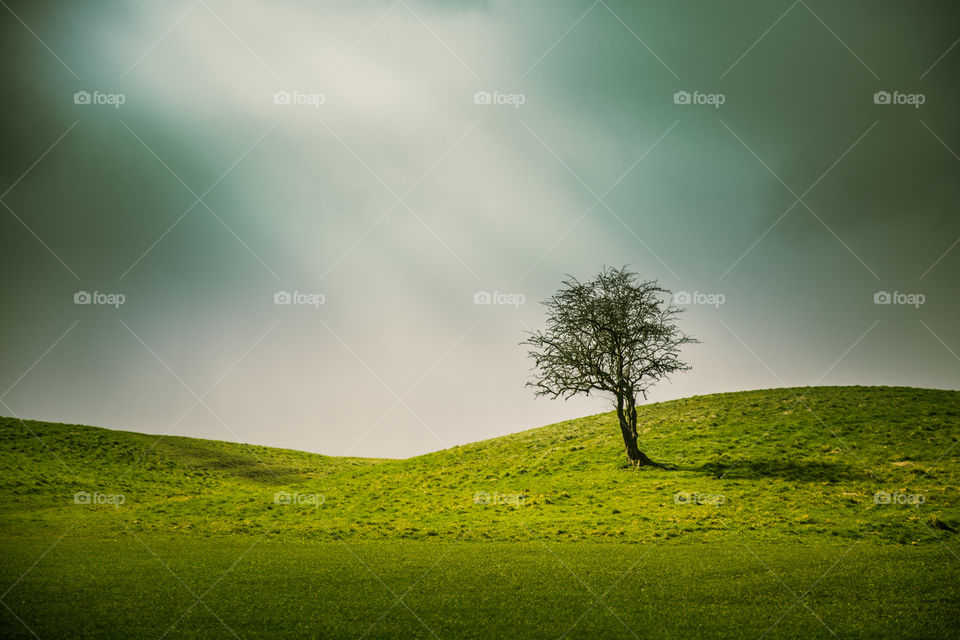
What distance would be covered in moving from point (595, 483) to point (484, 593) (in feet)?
82.6

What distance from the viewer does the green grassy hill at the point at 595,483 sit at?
93.8 ft

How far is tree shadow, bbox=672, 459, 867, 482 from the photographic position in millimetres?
36219

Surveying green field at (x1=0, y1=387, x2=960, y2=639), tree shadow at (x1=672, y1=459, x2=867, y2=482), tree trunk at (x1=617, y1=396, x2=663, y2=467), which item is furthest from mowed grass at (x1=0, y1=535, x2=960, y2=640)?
tree trunk at (x1=617, y1=396, x2=663, y2=467)

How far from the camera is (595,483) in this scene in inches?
1497

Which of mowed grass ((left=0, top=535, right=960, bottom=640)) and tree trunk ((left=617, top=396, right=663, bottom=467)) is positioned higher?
tree trunk ((left=617, top=396, right=663, bottom=467))

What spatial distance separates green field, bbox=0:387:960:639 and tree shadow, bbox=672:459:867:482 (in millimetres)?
227

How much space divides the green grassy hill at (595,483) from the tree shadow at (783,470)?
19cm

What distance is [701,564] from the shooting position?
18875mm

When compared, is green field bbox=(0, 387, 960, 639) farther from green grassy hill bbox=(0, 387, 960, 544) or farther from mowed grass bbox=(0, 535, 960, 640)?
green grassy hill bbox=(0, 387, 960, 544)

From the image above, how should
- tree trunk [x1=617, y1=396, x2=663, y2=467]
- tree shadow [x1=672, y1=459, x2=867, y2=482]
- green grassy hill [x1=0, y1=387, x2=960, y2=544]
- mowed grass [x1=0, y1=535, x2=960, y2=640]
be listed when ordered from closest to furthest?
1. mowed grass [x1=0, y1=535, x2=960, y2=640]
2. green grassy hill [x1=0, y1=387, x2=960, y2=544]
3. tree shadow [x1=672, y1=459, x2=867, y2=482]
4. tree trunk [x1=617, y1=396, x2=663, y2=467]

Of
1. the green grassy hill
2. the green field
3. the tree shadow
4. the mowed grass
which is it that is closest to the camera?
the mowed grass

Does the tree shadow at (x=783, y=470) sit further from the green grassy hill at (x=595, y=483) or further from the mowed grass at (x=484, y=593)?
the mowed grass at (x=484, y=593)

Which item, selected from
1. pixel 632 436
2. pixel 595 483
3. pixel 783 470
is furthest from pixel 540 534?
pixel 783 470

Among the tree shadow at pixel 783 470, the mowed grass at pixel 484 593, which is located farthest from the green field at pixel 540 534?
the tree shadow at pixel 783 470
